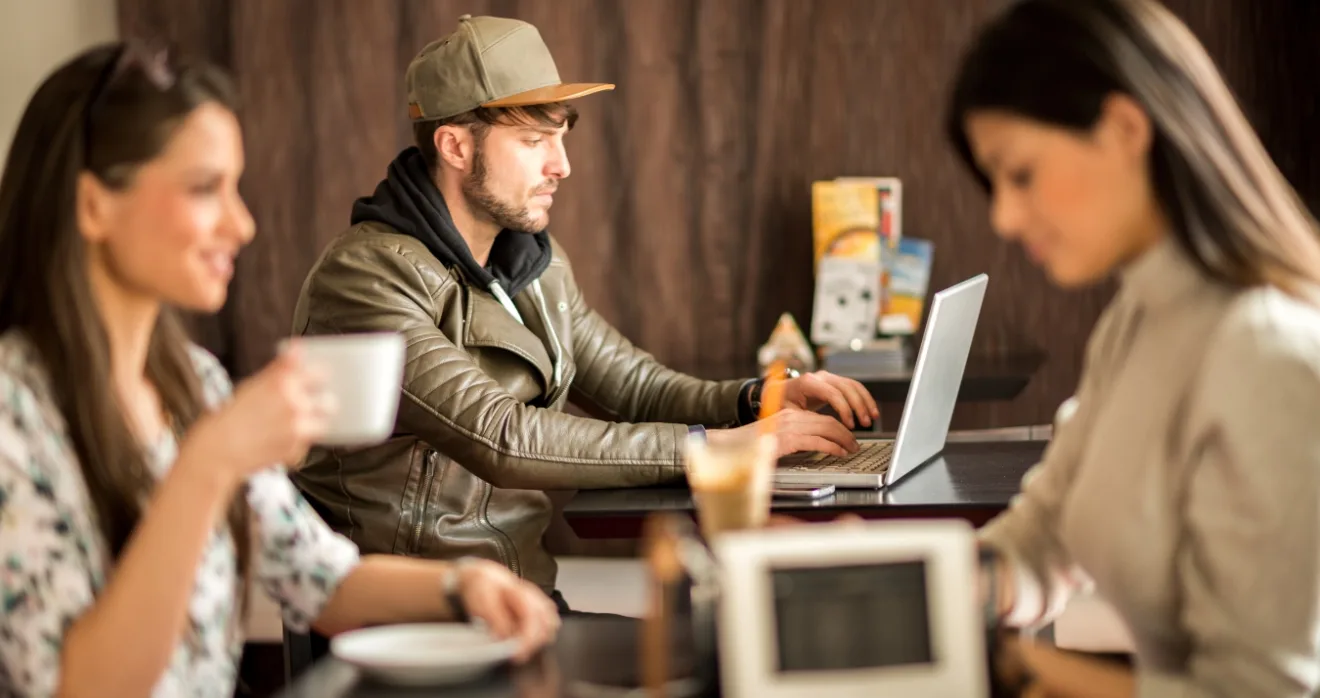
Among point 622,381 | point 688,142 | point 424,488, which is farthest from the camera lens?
point 688,142

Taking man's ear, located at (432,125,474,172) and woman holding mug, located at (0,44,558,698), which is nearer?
woman holding mug, located at (0,44,558,698)

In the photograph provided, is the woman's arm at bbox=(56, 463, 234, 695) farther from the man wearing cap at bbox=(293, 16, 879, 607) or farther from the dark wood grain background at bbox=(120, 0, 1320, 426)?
the dark wood grain background at bbox=(120, 0, 1320, 426)

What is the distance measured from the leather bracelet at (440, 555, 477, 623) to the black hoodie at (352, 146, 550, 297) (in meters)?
0.97

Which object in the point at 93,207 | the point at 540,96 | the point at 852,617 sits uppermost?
the point at 540,96

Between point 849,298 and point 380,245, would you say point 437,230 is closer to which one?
point 380,245

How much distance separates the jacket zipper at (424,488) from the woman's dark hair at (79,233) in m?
0.87

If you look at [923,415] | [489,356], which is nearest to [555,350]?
[489,356]

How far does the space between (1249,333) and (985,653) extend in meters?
0.37

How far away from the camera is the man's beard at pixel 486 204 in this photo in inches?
95.0

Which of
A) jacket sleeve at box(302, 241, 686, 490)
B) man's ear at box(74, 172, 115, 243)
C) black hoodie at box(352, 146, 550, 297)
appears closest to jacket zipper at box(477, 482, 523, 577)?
jacket sleeve at box(302, 241, 686, 490)

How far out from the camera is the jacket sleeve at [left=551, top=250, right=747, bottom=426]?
8.44 ft

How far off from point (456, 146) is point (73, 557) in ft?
4.34

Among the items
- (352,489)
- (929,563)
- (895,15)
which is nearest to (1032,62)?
(929,563)

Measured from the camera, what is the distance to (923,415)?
2023 millimetres
